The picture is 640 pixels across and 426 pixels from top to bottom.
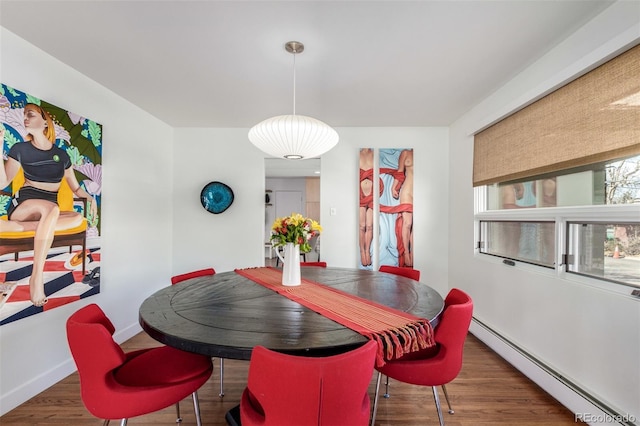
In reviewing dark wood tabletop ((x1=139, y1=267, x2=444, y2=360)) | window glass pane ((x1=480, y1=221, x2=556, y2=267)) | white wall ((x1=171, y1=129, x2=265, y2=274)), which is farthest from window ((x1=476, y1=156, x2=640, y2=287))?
white wall ((x1=171, y1=129, x2=265, y2=274))

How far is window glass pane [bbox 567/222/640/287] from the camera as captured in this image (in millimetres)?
1561

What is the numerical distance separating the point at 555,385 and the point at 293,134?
2431 mm

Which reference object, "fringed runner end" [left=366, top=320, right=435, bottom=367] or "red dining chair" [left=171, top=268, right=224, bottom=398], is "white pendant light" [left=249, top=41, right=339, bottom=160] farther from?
"fringed runner end" [left=366, top=320, right=435, bottom=367]

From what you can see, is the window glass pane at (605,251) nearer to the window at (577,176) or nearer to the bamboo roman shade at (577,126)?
the window at (577,176)

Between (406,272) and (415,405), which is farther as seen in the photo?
(406,272)

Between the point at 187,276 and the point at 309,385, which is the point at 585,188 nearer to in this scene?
the point at 309,385

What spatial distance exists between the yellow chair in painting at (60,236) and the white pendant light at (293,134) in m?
1.55

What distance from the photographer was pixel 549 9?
1.57 metres

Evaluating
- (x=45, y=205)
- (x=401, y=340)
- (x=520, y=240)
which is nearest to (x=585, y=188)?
(x=520, y=240)

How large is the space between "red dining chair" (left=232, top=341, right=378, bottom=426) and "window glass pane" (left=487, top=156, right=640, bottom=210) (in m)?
1.75

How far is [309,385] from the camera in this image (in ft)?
2.88

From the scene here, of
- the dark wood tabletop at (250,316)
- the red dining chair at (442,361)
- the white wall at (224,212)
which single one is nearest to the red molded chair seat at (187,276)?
the dark wood tabletop at (250,316)

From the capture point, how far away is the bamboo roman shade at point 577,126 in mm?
1479

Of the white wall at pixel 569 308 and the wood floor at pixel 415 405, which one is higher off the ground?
the white wall at pixel 569 308
